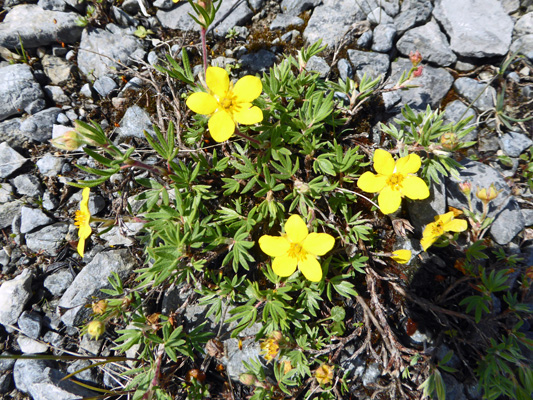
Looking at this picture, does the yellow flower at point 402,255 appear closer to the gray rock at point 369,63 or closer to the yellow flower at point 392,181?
the yellow flower at point 392,181

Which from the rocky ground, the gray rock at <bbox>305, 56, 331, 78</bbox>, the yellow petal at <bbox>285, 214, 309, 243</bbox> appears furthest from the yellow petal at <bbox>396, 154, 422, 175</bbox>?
the gray rock at <bbox>305, 56, 331, 78</bbox>

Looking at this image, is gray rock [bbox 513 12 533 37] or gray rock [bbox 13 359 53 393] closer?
gray rock [bbox 13 359 53 393]

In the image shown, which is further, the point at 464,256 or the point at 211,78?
the point at 464,256

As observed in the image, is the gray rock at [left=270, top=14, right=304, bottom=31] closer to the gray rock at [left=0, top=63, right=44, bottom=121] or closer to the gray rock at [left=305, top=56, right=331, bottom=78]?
the gray rock at [left=305, top=56, right=331, bottom=78]

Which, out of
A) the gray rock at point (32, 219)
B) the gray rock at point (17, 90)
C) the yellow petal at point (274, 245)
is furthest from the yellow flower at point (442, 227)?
the gray rock at point (17, 90)

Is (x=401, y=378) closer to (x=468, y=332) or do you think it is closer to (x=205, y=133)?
(x=468, y=332)

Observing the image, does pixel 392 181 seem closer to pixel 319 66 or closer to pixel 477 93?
pixel 319 66

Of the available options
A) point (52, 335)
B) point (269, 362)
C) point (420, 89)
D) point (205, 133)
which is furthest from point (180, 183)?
point (420, 89)
